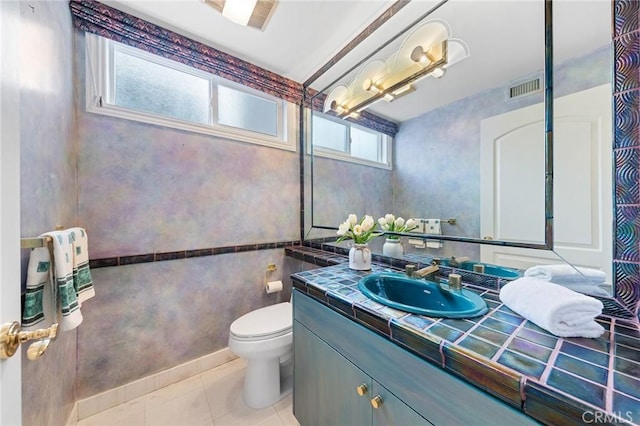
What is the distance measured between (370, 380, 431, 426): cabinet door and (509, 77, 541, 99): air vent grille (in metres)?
1.28

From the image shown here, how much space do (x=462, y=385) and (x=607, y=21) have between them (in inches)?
50.6

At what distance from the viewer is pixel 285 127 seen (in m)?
2.11

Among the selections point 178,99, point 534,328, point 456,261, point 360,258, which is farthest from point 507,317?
point 178,99

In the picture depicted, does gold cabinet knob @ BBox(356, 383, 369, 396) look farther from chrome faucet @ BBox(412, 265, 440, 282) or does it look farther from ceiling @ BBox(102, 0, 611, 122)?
ceiling @ BBox(102, 0, 611, 122)

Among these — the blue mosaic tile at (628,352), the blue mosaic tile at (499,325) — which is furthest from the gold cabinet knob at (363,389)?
the blue mosaic tile at (628,352)

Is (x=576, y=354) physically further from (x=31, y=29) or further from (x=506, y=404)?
(x=31, y=29)

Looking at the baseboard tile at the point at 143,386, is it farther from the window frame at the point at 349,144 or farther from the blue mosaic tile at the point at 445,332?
the window frame at the point at 349,144

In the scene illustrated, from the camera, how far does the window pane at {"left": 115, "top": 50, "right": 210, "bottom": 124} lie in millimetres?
1477

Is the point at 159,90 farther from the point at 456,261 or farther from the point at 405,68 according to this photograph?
the point at 456,261

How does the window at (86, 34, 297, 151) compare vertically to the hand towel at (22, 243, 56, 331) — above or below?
above

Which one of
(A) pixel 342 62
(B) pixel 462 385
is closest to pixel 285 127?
(A) pixel 342 62

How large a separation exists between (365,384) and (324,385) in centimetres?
29

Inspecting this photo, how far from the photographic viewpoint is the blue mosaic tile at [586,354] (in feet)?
1.80

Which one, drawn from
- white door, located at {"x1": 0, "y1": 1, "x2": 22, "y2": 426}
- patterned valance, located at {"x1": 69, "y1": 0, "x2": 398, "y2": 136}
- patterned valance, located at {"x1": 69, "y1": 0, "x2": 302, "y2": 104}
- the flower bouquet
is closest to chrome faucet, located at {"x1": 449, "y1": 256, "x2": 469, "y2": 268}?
the flower bouquet
